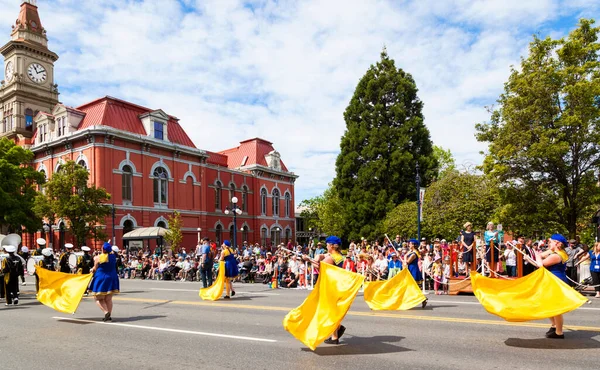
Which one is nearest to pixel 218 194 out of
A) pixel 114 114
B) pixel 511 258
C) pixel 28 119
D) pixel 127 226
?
pixel 127 226

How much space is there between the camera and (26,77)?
53.5 metres

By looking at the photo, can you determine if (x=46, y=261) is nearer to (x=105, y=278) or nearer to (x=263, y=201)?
(x=105, y=278)

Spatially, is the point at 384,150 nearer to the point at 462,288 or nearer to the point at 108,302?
the point at 462,288

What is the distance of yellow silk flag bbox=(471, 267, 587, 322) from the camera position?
7680mm

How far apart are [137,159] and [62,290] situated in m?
31.2

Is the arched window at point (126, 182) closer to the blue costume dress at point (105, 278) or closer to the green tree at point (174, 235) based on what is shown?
the green tree at point (174, 235)

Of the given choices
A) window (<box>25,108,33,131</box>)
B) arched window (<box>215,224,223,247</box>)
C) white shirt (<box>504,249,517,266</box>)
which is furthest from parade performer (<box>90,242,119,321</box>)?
window (<box>25,108,33,131</box>)

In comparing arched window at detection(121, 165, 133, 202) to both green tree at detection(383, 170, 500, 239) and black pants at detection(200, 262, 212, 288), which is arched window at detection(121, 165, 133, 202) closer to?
green tree at detection(383, 170, 500, 239)

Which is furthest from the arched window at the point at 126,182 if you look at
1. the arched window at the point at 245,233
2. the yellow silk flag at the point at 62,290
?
the yellow silk flag at the point at 62,290

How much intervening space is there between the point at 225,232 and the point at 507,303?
4644 cm

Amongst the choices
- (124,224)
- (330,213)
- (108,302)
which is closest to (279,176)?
(330,213)

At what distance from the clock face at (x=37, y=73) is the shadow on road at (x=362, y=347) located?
57.0 metres

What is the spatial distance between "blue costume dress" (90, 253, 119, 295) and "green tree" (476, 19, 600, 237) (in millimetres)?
18258

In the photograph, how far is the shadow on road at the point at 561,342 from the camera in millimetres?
7570
